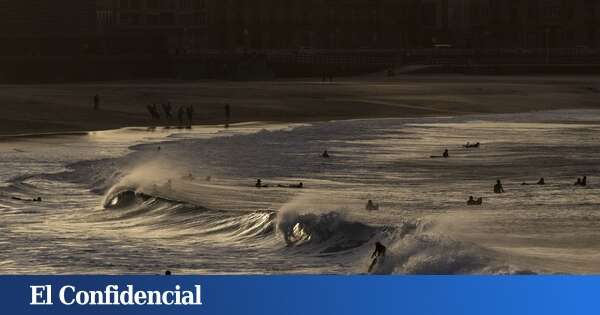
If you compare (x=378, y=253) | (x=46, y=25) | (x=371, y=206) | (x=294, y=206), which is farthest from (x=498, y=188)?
(x=46, y=25)

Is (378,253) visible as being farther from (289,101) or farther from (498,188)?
(289,101)

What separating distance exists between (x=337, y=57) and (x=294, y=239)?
133943 mm

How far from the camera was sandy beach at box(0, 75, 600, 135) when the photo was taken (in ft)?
291

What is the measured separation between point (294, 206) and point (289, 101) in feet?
233

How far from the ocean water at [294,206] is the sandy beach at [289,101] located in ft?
59.1

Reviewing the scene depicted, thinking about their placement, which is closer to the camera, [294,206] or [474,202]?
[294,206]

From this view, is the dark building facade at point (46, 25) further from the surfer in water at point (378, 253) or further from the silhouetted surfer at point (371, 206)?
the surfer in water at point (378, 253)

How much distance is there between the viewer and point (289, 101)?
10988 centimetres

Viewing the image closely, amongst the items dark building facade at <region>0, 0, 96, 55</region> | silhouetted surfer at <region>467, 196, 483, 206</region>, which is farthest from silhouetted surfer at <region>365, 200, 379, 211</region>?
dark building facade at <region>0, 0, 96, 55</region>

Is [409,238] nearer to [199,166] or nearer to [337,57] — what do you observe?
[199,166]

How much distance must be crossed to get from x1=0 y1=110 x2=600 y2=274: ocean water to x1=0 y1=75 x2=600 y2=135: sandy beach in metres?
18.0

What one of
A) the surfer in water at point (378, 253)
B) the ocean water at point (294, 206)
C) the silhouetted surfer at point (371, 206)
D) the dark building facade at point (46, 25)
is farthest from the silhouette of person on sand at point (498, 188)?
the dark building facade at point (46, 25)

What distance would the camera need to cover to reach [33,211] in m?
41.4

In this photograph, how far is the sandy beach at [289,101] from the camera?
88.8 metres
